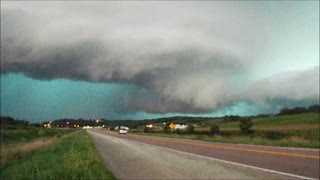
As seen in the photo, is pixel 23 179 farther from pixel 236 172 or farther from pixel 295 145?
→ pixel 295 145

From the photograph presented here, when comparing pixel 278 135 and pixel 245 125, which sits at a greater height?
pixel 245 125

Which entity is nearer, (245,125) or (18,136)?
(245,125)

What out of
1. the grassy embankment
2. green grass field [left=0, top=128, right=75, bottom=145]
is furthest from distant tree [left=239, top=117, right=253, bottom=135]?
green grass field [left=0, top=128, right=75, bottom=145]

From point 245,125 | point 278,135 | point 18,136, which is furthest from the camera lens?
point 18,136

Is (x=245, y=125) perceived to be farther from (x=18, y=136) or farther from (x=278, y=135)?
(x=18, y=136)

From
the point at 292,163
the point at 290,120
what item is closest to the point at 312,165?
the point at 292,163

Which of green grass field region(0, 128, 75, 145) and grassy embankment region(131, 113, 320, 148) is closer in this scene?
grassy embankment region(131, 113, 320, 148)

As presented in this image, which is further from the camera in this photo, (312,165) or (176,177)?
(312,165)

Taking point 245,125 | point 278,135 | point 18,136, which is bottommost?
point 278,135

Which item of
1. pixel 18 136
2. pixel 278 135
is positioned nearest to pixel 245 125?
pixel 278 135

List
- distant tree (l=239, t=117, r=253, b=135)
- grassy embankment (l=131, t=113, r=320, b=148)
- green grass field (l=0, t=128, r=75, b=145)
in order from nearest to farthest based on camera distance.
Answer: grassy embankment (l=131, t=113, r=320, b=148)
green grass field (l=0, t=128, r=75, b=145)
distant tree (l=239, t=117, r=253, b=135)

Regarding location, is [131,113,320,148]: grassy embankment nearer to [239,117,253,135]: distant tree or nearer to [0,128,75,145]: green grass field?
[239,117,253,135]: distant tree

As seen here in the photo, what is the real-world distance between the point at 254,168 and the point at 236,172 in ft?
3.93

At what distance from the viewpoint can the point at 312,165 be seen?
48.7ft
